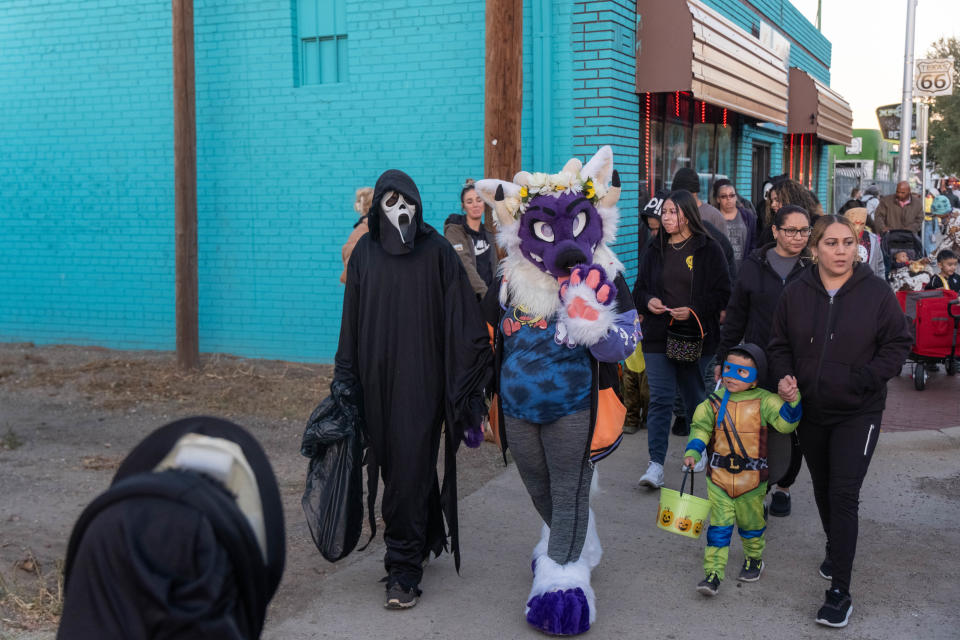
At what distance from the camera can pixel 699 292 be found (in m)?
5.85

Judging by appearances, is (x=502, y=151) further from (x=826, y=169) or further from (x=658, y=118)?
(x=826, y=169)

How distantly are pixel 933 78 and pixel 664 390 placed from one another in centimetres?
1328

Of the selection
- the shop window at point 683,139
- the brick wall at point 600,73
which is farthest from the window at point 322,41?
the shop window at point 683,139

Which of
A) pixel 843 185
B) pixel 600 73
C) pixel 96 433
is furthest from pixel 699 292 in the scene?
pixel 843 185

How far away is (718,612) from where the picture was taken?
4.23 metres

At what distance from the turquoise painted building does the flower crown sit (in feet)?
14.0

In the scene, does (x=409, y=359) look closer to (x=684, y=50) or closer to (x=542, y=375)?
(x=542, y=375)

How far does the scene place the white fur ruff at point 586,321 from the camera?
3.93 m

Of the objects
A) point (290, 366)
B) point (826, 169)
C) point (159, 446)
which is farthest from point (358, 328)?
point (826, 169)

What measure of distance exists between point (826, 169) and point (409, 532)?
18.6 metres

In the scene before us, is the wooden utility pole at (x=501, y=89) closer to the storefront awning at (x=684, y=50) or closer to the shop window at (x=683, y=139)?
the storefront awning at (x=684, y=50)

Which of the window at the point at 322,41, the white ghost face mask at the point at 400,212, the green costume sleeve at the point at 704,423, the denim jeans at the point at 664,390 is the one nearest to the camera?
the white ghost face mask at the point at 400,212

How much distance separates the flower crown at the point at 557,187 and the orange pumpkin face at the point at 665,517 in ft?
4.65

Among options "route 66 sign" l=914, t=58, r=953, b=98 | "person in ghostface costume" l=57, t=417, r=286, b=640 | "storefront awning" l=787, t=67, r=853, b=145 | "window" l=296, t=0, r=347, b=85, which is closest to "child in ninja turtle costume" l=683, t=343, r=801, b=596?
"person in ghostface costume" l=57, t=417, r=286, b=640
